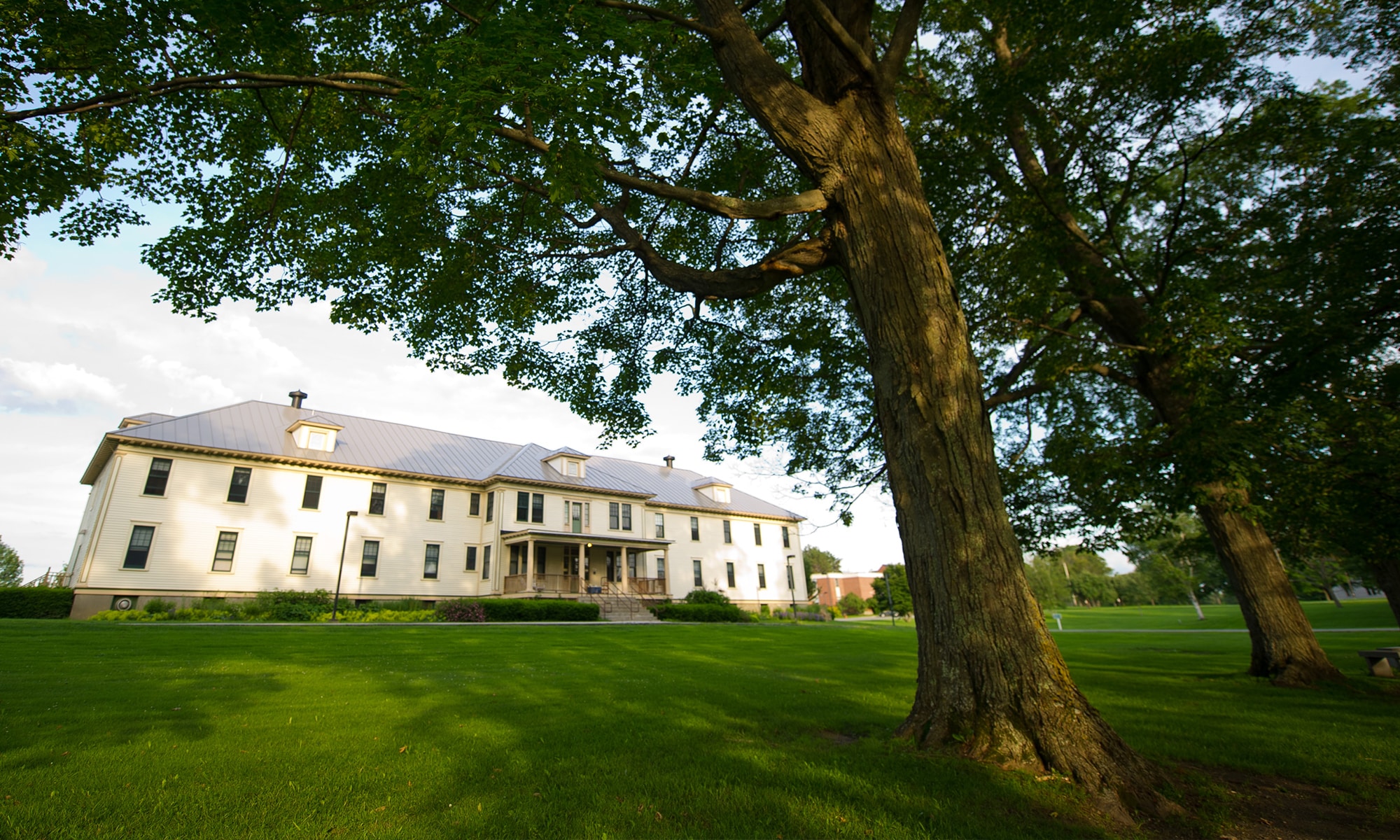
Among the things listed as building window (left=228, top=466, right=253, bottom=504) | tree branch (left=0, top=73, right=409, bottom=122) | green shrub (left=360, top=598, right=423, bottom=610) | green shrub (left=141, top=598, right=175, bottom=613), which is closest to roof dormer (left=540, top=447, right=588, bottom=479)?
green shrub (left=360, top=598, right=423, bottom=610)

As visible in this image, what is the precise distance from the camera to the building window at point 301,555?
2716cm

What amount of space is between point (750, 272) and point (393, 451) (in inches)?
1204

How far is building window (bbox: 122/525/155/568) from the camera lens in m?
23.9

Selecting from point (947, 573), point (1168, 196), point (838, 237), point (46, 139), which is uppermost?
point (1168, 196)

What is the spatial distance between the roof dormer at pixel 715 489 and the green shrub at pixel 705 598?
827cm

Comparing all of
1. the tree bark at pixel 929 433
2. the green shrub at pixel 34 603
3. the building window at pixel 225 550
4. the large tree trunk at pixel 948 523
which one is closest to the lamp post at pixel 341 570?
the building window at pixel 225 550

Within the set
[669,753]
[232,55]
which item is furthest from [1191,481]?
[232,55]

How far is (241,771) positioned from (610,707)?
11.3 ft

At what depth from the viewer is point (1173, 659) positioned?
45.1ft

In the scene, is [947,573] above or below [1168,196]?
below

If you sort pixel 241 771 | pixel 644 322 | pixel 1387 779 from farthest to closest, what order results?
pixel 644 322 → pixel 1387 779 → pixel 241 771

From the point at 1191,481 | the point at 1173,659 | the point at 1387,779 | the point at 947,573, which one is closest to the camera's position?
the point at 1387,779

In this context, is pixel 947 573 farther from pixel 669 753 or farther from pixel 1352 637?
pixel 1352 637

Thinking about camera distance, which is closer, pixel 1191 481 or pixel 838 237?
pixel 838 237
